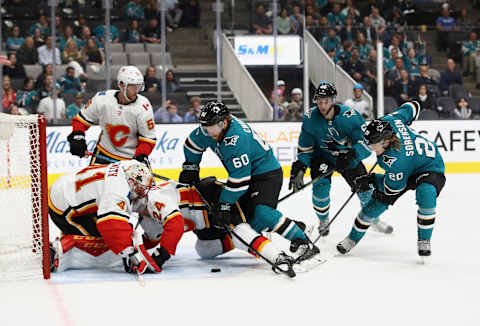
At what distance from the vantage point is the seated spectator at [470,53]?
1066cm

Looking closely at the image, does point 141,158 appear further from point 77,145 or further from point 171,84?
point 171,84

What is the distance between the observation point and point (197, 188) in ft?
14.8

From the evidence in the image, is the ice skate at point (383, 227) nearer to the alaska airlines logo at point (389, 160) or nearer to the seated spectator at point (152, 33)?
the alaska airlines logo at point (389, 160)

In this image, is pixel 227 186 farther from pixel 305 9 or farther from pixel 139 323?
pixel 305 9

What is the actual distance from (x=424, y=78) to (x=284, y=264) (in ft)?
22.1

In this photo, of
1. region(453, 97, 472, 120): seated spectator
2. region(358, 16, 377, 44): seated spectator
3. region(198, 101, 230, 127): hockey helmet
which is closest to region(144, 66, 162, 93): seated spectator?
region(358, 16, 377, 44): seated spectator

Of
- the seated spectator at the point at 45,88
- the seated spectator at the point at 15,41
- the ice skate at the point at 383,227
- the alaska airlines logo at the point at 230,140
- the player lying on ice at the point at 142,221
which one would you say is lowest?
the ice skate at the point at 383,227

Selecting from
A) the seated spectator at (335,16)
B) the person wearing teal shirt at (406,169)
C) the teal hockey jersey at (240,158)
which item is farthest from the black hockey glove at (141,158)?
the seated spectator at (335,16)

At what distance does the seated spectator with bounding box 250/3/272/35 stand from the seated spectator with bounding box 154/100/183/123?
1527 mm

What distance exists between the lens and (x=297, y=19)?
32.6 ft

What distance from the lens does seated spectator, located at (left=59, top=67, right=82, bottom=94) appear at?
9148 mm

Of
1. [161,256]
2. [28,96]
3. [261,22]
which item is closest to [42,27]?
[28,96]

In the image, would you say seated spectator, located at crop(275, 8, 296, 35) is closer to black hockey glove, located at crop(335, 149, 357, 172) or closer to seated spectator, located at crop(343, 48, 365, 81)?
seated spectator, located at crop(343, 48, 365, 81)

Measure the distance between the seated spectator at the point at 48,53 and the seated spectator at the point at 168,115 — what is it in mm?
1360
